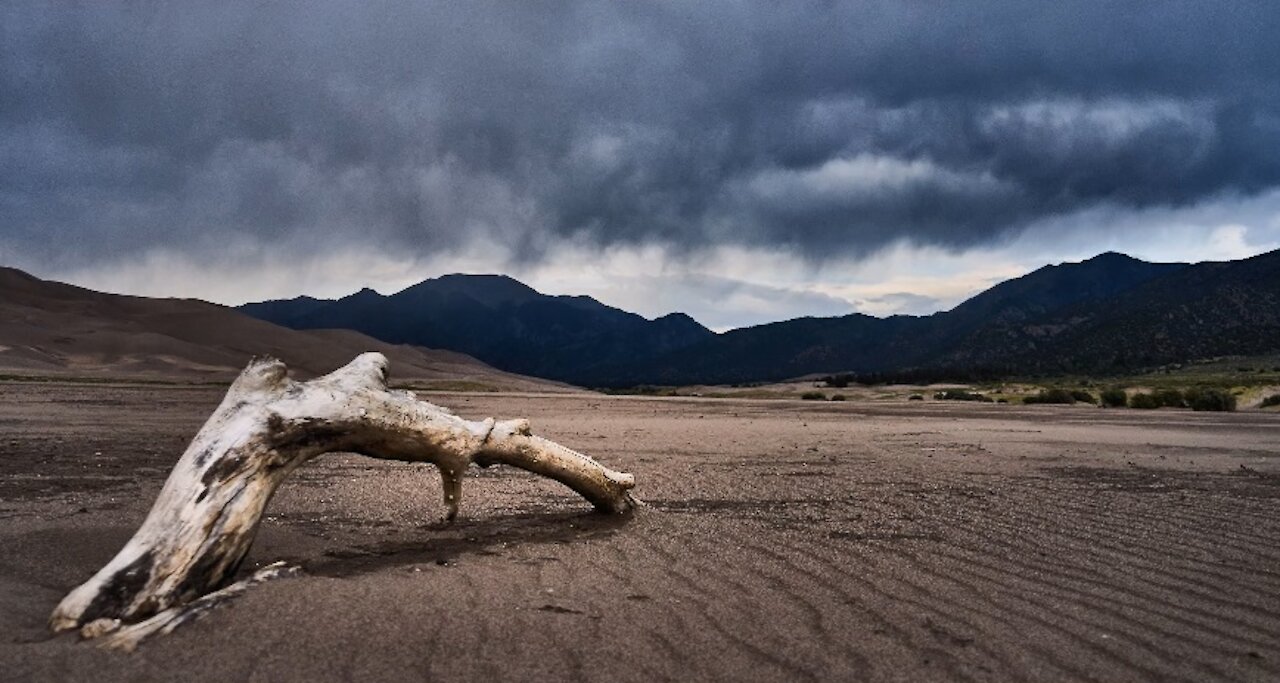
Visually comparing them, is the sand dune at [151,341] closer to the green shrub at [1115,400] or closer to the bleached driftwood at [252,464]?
the green shrub at [1115,400]

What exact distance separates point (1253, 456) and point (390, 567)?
15.3 metres

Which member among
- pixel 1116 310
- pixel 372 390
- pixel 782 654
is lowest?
pixel 782 654

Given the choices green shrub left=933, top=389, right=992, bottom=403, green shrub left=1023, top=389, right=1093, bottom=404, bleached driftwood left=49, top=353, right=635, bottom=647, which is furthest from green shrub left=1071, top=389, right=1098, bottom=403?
bleached driftwood left=49, top=353, right=635, bottom=647

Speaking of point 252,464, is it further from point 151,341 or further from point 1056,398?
point 151,341

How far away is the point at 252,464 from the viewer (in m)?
5.32

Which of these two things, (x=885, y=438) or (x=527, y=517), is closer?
(x=527, y=517)

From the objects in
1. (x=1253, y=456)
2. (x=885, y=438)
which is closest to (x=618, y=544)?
(x=885, y=438)

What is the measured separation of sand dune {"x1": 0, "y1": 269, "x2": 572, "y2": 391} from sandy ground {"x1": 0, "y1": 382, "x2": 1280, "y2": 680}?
3818cm

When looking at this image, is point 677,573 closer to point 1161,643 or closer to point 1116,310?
point 1161,643

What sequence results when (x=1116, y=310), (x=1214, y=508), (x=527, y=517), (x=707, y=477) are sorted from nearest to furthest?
(x=527, y=517) < (x=1214, y=508) < (x=707, y=477) < (x=1116, y=310)

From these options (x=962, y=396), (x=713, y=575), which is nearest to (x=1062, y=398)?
(x=962, y=396)

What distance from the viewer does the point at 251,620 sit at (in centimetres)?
441

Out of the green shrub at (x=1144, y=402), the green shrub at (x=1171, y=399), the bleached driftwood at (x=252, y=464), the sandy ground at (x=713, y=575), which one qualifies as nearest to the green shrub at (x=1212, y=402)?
the green shrub at (x=1171, y=399)

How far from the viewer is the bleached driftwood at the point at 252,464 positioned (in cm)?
441
